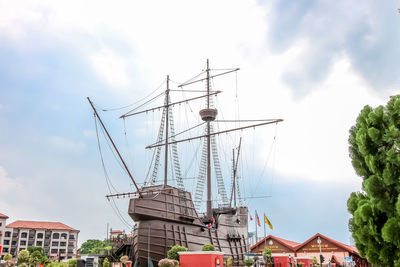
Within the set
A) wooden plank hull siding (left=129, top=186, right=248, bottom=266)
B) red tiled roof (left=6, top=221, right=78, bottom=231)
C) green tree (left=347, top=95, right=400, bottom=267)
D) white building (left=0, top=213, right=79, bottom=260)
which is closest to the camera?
green tree (left=347, top=95, right=400, bottom=267)

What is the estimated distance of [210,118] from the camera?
3350 cm

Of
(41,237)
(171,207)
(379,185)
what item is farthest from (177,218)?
(41,237)

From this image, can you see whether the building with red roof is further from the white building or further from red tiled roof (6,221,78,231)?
red tiled roof (6,221,78,231)

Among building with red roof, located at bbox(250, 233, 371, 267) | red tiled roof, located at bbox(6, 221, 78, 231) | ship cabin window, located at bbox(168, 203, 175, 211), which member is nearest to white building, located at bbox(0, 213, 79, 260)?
red tiled roof, located at bbox(6, 221, 78, 231)

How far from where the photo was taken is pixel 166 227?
22.9 meters

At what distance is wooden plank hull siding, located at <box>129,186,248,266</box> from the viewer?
856 inches

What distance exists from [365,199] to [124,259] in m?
17.4

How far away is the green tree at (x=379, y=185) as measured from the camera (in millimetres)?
7480

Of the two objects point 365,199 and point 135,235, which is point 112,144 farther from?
point 365,199

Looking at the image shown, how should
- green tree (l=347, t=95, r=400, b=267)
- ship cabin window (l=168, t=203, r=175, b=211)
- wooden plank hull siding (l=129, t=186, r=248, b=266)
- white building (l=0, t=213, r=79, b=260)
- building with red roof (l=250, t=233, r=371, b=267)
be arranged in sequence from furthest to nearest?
white building (l=0, t=213, r=79, b=260), building with red roof (l=250, t=233, r=371, b=267), ship cabin window (l=168, t=203, r=175, b=211), wooden plank hull siding (l=129, t=186, r=248, b=266), green tree (l=347, t=95, r=400, b=267)

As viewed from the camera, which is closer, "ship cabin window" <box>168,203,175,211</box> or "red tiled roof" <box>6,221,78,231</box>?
"ship cabin window" <box>168,203,175,211</box>

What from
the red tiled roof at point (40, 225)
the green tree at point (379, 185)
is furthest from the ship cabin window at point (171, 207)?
the red tiled roof at point (40, 225)

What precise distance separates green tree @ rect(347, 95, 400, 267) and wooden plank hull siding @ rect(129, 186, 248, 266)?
48.5ft

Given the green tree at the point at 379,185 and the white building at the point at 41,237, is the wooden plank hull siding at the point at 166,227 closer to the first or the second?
the green tree at the point at 379,185
